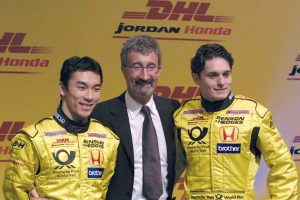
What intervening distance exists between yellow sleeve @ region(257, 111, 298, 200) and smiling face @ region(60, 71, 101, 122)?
0.81m

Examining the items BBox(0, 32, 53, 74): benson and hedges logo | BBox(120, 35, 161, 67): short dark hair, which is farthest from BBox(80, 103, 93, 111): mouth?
BBox(0, 32, 53, 74): benson and hedges logo

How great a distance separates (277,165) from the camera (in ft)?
9.18

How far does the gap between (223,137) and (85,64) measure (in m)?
0.74

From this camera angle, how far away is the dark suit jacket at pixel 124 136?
9.66 feet

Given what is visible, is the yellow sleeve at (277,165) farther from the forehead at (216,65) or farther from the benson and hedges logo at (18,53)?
the benson and hedges logo at (18,53)

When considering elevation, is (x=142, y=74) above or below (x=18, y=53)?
below

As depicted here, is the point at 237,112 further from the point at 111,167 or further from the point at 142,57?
the point at 111,167

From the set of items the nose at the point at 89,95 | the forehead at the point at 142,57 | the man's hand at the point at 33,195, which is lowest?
the man's hand at the point at 33,195

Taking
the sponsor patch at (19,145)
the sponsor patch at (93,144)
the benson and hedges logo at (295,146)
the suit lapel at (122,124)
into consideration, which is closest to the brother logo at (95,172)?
the sponsor patch at (93,144)

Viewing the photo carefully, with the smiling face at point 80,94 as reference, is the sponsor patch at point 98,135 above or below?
below

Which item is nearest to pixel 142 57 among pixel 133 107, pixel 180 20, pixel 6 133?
pixel 133 107

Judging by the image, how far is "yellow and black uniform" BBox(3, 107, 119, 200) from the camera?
267 centimetres

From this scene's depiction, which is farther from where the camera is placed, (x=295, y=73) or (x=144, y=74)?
(x=295, y=73)

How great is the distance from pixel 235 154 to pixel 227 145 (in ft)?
0.18
